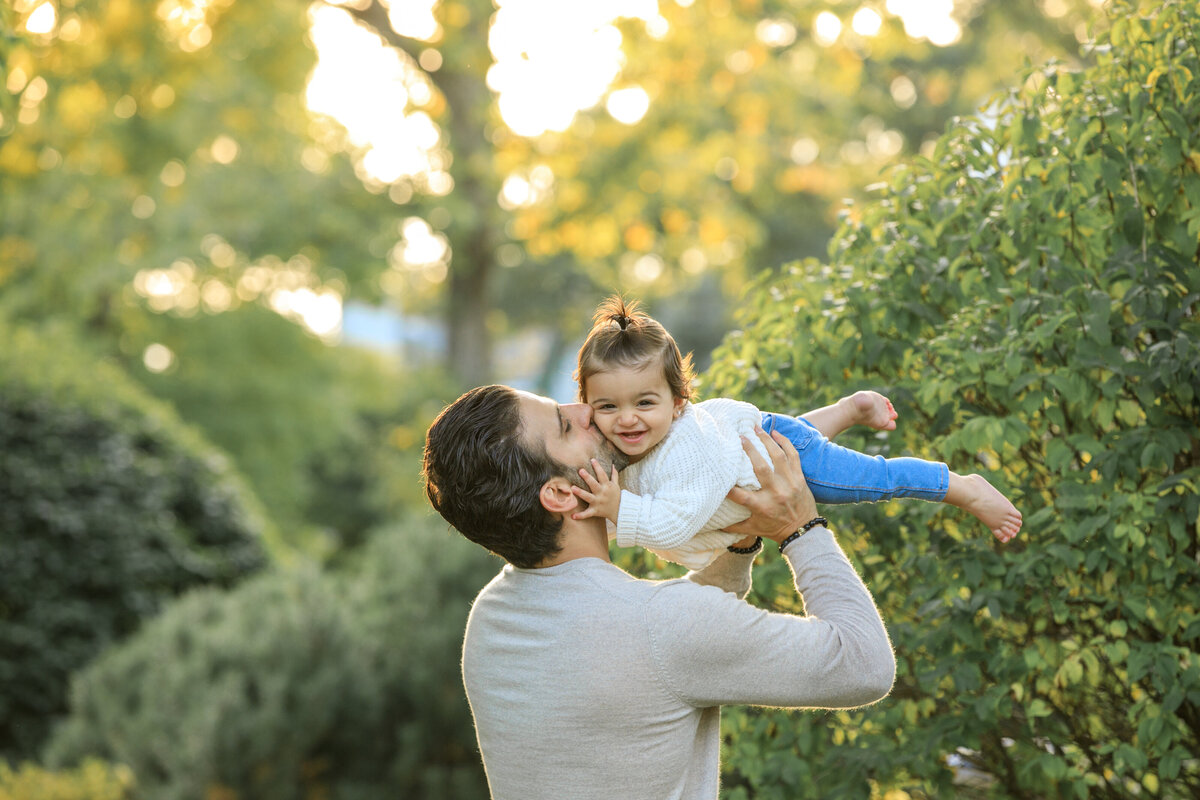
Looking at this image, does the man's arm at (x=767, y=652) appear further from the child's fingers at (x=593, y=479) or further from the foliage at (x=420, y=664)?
the foliage at (x=420, y=664)

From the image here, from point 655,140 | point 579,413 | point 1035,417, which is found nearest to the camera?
point 579,413

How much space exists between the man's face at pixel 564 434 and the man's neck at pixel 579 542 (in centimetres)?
8

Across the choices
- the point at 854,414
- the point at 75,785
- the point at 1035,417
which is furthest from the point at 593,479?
the point at 75,785

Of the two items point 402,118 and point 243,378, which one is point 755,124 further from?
point 243,378

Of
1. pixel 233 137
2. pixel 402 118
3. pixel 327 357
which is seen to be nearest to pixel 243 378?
pixel 327 357

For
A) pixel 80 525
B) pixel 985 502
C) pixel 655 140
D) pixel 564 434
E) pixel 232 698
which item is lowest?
pixel 232 698

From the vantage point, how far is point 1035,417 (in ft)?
9.30

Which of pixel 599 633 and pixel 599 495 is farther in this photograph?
pixel 599 495

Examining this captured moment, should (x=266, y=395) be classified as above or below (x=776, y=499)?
below

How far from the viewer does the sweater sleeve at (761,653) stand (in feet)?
6.81

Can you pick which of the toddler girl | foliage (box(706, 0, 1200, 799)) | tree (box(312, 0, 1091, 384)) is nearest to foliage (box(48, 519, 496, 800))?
foliage (box(706, 0, 1200, 799))

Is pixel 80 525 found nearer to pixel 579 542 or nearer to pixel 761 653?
pixel 579 542

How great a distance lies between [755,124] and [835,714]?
13.8 metres

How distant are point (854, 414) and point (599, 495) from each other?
77 cm
